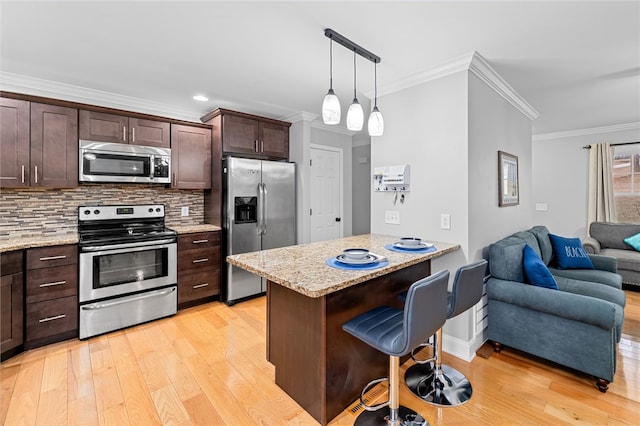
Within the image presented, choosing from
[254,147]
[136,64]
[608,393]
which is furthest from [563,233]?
[136,64]

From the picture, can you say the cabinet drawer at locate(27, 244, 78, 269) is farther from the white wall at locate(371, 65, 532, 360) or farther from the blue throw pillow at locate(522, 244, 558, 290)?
the blue throw pillow at locate(522, 244, 558, 290)

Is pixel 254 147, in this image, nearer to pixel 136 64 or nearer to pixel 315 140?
pixel 315 140

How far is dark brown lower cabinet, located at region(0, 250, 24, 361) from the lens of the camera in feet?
7.70

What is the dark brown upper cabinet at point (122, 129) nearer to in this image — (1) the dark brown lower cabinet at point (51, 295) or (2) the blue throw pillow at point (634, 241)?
(1) the dark brown lower cabinet at point (51, 295)

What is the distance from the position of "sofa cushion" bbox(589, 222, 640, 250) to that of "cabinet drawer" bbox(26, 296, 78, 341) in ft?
22.0

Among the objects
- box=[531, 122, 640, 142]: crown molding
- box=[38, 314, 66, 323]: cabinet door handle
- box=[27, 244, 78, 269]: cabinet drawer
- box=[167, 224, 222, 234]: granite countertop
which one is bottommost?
box=[38, 314, 66, 323]: cabinet door handle

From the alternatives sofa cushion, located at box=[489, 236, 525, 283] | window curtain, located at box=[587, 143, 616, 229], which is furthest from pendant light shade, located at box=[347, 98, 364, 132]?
window curtain, located at box=[587, 143, 616, 229]

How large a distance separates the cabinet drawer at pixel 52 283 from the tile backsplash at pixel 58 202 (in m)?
0.66

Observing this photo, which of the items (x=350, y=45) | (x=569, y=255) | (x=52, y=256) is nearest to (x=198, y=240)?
(x=52, y=256)

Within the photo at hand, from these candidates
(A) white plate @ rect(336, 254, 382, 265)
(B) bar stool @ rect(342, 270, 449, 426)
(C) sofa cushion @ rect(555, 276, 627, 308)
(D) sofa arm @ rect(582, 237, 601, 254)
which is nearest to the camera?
(B) bar stool @ rect(342, 270, 449, 426)

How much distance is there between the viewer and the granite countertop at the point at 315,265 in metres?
1.42

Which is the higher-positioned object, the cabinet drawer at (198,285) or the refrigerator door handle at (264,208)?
the refrigerator door handle at (264,208)

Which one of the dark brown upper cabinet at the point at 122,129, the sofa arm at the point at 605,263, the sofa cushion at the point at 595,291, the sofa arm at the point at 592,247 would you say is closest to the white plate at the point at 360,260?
the sofa cushion at the point at 595,291

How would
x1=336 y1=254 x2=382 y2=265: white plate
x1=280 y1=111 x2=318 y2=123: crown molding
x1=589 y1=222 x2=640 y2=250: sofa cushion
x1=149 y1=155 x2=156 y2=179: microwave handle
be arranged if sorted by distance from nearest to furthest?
x1=336 y1=254 x2=382 y2=265: white plate, x1=149 y1=155 x2=156 y2=179: microwave handle, x1=280 y1=111 x2=318 y2=123: crown molding, x1=589 y1=222 x2=640 y2=250: sofa cushion
